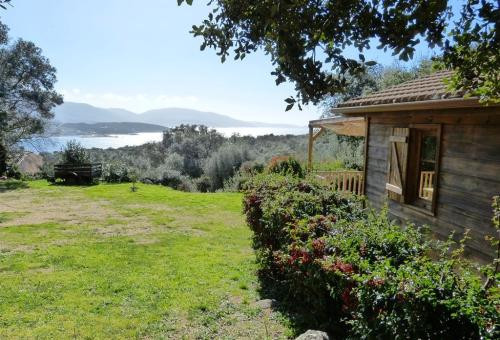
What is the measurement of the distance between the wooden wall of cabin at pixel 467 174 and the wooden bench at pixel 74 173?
1559cm

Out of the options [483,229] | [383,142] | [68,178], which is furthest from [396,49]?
[68,178]

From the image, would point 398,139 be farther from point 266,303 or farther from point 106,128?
point 106,128

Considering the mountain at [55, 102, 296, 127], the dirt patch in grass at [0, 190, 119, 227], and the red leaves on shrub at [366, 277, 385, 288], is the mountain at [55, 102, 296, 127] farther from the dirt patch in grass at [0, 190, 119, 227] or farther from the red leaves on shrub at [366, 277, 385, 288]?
the red leaves on shrub at [366, 277, 385, 288]

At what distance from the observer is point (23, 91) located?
19.8m

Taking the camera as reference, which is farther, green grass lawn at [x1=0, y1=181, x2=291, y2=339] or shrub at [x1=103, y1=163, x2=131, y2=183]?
shrub at [x1=103, y1=163, x2=131, y2=183]

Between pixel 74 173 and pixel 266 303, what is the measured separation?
50.6 feet

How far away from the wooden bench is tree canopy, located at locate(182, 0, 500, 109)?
1761 centimetres

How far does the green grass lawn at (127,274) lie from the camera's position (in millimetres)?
4531

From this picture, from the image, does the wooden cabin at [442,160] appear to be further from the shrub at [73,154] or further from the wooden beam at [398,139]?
the shrub at [73,154]

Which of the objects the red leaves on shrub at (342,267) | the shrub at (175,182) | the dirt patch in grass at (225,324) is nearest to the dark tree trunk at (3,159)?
the shrub at (175,182)

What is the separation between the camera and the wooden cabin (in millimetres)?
5042

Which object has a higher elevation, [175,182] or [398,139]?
[398,139]

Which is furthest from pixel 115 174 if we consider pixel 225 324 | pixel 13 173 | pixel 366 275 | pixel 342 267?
pixel 366 275

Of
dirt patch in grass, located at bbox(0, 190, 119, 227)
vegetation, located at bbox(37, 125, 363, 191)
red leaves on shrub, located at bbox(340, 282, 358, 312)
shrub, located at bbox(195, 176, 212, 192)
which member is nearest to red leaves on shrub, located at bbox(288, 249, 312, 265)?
red leaves on shrub, located at bbox(340, 282, 358, 312)
